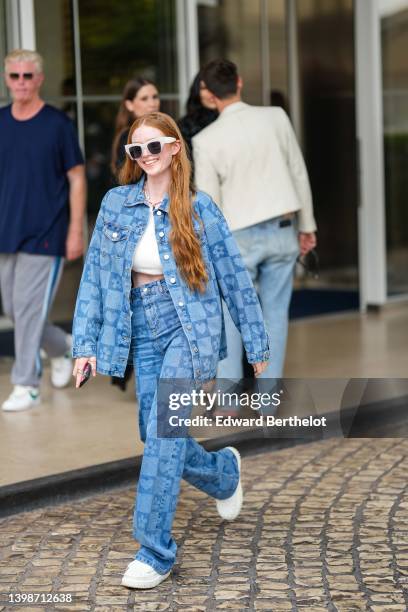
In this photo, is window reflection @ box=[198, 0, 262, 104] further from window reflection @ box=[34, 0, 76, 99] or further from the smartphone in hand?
the smartphone in hand

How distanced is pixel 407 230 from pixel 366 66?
1.64 meters

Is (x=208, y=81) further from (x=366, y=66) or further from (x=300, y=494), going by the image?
(x=366, y=66)

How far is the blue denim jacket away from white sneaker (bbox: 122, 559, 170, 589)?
0.72 m

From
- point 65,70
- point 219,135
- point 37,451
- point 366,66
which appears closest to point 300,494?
point 37,451

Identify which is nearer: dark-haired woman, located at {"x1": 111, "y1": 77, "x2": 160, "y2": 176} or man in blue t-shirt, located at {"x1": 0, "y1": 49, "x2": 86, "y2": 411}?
man in blue t-shirt, located at {"x1": 0, "y1": 49, "x2": 86, "y2": 411}

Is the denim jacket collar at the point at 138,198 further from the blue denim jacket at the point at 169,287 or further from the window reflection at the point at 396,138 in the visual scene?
the window reflection at the point at 396,138

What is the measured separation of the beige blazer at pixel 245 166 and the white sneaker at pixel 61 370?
1.89 metres

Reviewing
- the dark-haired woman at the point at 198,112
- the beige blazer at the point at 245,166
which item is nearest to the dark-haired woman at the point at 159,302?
the beige blazer at the point at 245,166

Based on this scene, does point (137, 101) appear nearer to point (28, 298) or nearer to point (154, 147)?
point (28, 298)

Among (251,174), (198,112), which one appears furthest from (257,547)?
(198,112)

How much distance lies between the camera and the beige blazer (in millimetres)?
6570

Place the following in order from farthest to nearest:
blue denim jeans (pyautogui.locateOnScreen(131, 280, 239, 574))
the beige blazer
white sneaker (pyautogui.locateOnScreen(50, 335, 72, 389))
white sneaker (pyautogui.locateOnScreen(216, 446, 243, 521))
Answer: white sneaker (pyautogui.locateOnScreen(50, 335, 72, 389)) → the beige blazer → white sneaker (pyautogui.locateOnScreen(216, 446, 243, 521)) → blue denim jeans (pyautogui.locateOnScreen(131, 280, 239, 574))

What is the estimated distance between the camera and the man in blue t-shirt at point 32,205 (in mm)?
7066

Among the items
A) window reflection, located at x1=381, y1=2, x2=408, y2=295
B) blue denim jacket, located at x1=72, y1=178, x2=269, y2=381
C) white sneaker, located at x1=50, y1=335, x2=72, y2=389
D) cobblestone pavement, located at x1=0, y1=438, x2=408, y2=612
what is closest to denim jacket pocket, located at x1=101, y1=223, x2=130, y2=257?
blue denim jacket, located at x1=72, y1=178, x2=269, y2=381
